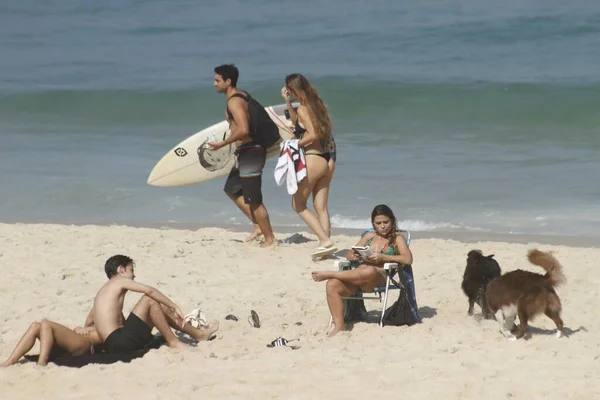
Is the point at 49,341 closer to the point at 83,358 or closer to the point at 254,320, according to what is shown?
the point at 83,358

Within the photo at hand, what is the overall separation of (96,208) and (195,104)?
889cm

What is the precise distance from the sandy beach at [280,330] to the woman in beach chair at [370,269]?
229mm

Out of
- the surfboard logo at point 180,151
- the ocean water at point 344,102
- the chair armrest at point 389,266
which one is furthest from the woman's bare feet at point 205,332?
the ocean water at point 344,102

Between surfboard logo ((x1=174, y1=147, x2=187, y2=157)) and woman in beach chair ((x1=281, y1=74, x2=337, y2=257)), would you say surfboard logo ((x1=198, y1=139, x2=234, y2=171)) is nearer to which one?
surfboard logo ((x1=174, y1=147, x2=187, y2=157))

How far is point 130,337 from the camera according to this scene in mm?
6484

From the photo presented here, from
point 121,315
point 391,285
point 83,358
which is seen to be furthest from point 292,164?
point 83,358

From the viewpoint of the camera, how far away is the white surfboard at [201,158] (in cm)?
1013

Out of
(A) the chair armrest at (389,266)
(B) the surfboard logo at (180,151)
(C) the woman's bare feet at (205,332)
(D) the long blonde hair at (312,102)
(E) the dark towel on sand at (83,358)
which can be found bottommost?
(E) the dark towel on sand at (83,358)

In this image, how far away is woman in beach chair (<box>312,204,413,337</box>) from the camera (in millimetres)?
6961

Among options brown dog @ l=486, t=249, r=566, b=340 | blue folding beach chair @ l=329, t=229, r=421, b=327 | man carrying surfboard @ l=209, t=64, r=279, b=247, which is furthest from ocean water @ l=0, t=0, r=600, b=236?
brown dog @ l=486, t=249, r=566, b=340

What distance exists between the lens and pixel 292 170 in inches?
352

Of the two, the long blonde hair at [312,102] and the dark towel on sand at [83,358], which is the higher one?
the long blonde hair at [312,102]

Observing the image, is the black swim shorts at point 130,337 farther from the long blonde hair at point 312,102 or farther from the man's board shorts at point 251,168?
the man's board shorts at point 251,168

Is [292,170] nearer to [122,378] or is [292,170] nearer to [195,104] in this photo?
[122,378]
